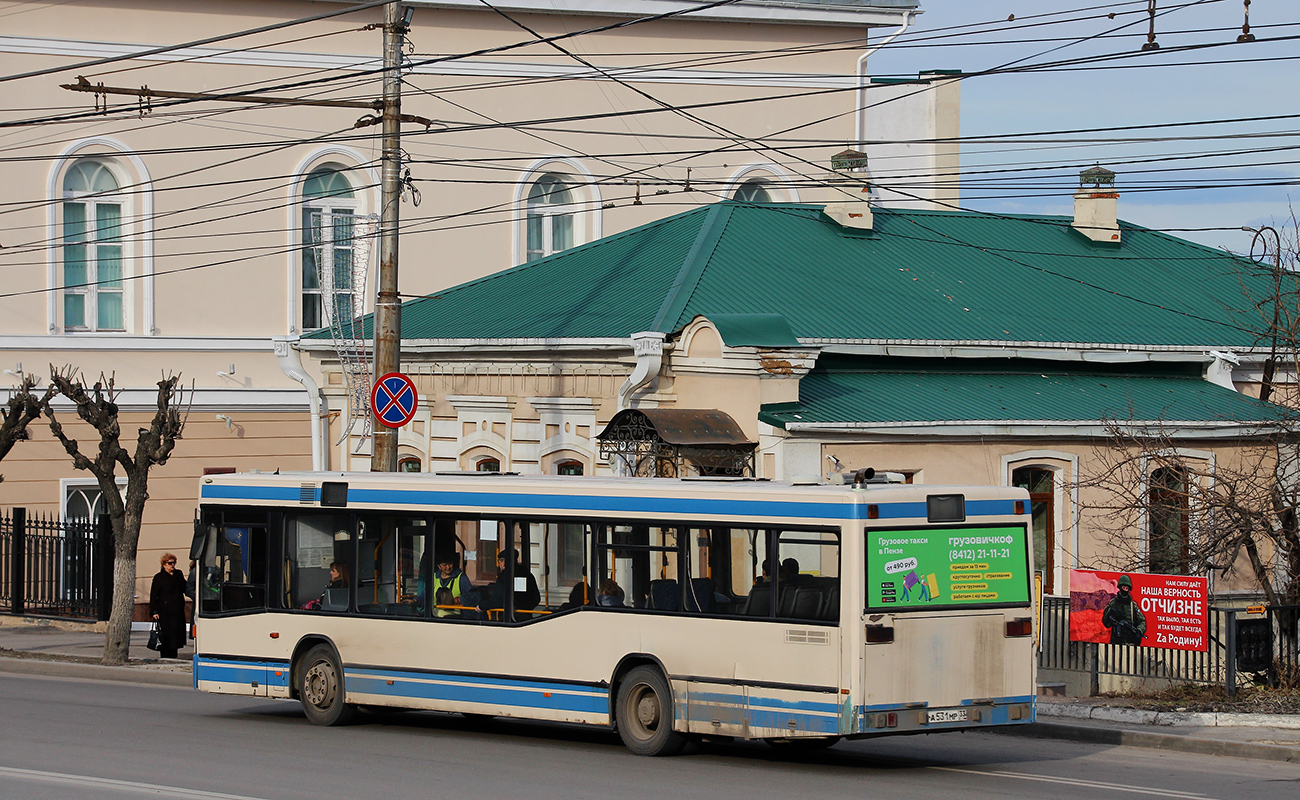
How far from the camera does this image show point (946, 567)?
43.9 feet

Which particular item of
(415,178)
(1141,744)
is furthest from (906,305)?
(415,178)

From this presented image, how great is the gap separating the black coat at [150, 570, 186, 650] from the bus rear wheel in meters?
11.0

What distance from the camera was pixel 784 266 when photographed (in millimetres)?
26641

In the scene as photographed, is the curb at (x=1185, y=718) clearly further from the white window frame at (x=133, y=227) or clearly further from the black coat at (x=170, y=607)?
the white window frame at (x=133, y=227)

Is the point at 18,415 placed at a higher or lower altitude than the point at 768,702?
higher

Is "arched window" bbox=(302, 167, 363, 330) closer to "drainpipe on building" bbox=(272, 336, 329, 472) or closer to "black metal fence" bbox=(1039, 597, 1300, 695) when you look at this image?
"drainpipe on building" bbox=(272, 336, 329, 472)

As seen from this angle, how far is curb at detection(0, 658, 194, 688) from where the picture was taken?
21.7 m

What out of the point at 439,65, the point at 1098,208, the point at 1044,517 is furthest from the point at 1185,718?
the point at 439,65

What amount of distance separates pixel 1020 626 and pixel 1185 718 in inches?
125

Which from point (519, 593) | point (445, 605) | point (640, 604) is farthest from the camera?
point (445, 605)

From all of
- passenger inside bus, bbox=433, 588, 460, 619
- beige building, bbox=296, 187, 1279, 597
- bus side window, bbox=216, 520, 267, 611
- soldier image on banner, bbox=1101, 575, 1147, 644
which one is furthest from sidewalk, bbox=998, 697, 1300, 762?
bus side window, bbox=216, 520, 267, 611

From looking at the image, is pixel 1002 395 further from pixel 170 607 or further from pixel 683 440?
pixel 170 607

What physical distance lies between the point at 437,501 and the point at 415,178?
2218 centimetres

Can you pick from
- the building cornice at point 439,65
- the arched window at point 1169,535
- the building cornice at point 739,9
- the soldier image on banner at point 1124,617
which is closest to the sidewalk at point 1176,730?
the soldier image on banner at point 1124,617
